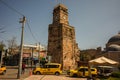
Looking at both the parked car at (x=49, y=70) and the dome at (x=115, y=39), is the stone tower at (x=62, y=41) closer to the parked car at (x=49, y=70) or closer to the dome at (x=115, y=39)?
the parked car at (x=49, y=70)

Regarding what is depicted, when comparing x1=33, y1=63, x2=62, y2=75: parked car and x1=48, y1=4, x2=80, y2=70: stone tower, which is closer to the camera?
x1=33, y1=63, x2=62, y2=75: parked car

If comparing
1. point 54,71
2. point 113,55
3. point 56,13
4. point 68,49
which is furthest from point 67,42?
point 54,71

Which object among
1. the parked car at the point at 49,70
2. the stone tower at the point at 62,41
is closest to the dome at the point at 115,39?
the stone tower at the point at 62,41

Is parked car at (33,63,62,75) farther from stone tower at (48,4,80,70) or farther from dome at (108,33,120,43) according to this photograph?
dome at (108,33,120,43)

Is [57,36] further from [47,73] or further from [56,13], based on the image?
[47,73]

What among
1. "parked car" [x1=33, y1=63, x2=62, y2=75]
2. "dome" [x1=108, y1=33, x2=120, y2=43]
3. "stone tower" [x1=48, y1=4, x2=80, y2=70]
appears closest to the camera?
"parked car" [x1=33, y1=63, x2=62, y2=75]

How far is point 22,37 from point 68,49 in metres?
28.1

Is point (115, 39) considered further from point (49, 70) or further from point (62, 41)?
point (49, 70)

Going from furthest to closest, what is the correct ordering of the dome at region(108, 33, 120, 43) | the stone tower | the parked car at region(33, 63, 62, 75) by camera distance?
the dome at region(108, 33, 120, 43)
the stone tower
the parked car at region(33, 63, 62, 75)

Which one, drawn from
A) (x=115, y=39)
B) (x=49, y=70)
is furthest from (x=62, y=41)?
(x=115, y=39)

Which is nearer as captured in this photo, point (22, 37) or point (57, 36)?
point (22, 37)

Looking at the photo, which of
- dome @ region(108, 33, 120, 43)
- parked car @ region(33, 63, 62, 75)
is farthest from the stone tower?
dome @ region(108, 33, 120, 43)

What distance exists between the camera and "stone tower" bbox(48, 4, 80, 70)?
4578 centimetres

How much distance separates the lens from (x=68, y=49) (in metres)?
47.3
